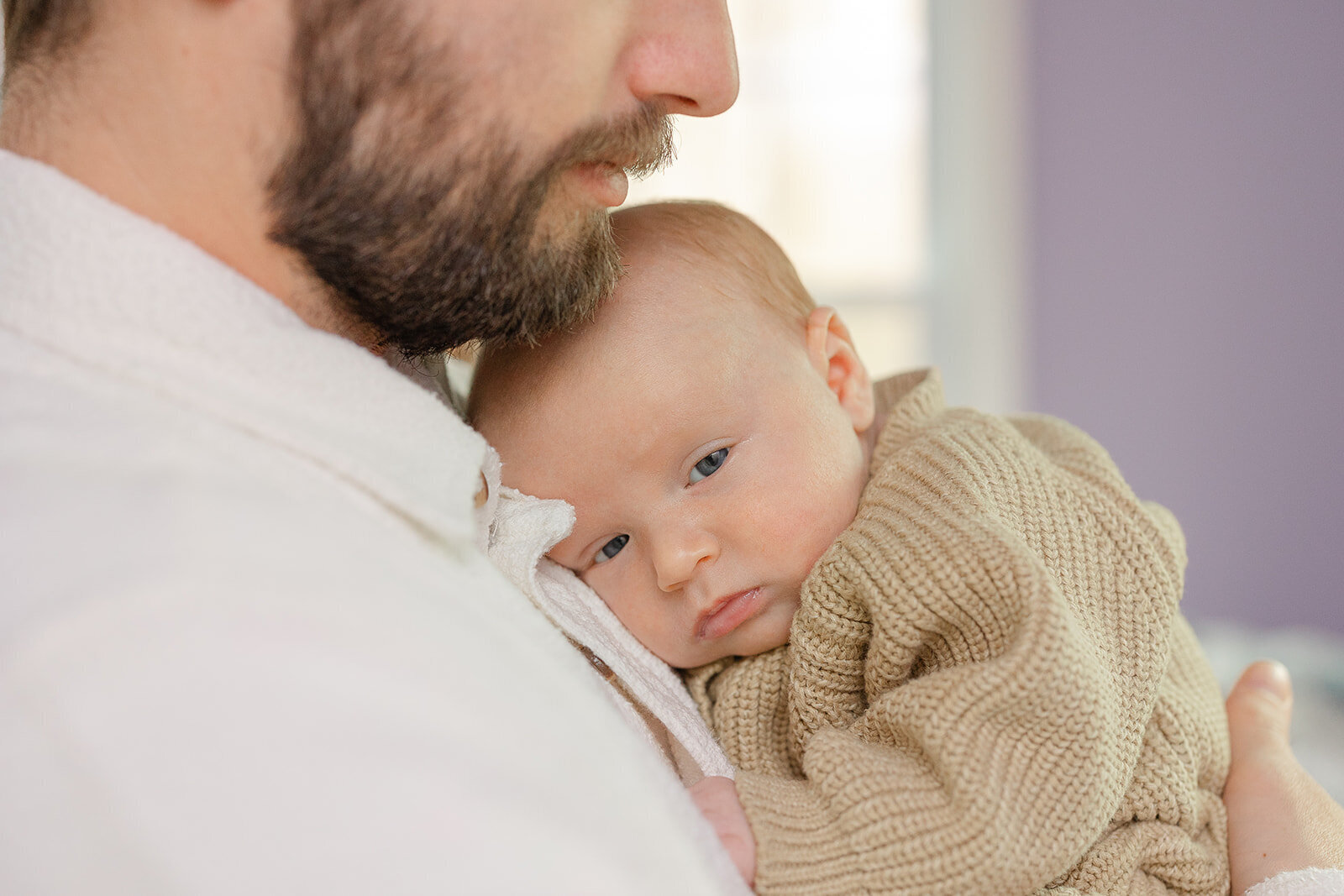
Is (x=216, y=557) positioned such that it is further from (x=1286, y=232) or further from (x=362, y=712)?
(x=1286, y=232)

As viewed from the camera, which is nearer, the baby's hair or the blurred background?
the baby's hair

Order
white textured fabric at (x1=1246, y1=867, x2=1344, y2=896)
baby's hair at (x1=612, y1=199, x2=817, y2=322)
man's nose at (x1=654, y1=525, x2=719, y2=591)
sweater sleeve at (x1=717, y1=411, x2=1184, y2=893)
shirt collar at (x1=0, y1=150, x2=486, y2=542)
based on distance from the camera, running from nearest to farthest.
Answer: shirt collar at (x1=0, y1=150, x2=486, y2=542), sweater sleeve at (x1=717, y1=411, x2=1184, y2=893), white textured fabric at (x1=1246, y1=867, x2=1344, y2=896), man's nose at (x1=654, y1=525, x2=719, y2=591), baby's hair at (x1=612, y1=199, x2=817, y2=322)

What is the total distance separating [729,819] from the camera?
2.93 feet

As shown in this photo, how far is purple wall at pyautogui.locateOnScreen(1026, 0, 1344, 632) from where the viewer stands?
115 inches

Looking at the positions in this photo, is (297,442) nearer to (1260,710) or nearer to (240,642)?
(240,642)

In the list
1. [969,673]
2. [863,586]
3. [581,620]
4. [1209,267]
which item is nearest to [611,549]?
[581,620]

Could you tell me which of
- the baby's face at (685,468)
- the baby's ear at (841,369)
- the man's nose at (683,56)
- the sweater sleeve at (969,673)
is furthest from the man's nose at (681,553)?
the man's nose at (683,56)

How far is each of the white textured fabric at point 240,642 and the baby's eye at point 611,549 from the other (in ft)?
1.18

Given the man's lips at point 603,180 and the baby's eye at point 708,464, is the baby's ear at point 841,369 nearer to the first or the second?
the baby's eye at point 708,464

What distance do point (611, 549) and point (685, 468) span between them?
0.13m

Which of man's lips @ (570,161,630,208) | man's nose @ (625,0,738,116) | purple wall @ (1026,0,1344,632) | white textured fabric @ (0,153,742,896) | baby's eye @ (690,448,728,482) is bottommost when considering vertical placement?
purple wall @ (1026,0,1344,632)

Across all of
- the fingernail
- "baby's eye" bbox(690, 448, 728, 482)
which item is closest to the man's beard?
"baby's eye" bbox(690, 448, 728, 482)

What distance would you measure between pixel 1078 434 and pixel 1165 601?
0.80 ft

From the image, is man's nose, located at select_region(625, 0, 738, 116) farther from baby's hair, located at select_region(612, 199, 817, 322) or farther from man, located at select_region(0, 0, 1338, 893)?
baby's hair, located at select_region(612, 199, 817, 322)
